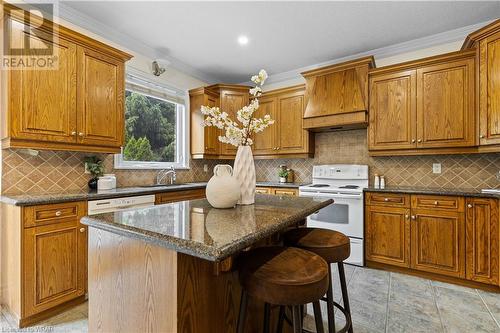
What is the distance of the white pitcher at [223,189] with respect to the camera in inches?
57.1

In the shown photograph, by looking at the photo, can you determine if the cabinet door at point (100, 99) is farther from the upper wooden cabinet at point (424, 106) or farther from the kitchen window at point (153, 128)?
the upper wooden cabinet at point (424, 106)

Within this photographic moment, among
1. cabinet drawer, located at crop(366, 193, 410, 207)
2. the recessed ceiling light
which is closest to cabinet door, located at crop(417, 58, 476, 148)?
cabinet drawer, located at crop(366, 193, 410, 207)

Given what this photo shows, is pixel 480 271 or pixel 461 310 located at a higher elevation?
pixel 480 271

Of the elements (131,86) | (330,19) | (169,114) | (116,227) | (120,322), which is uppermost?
(330,19)

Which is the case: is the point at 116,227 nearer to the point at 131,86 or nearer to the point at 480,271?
the point at 131,86

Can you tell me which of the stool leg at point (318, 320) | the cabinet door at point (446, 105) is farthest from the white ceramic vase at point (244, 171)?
the cabinet door at point (446, 105)

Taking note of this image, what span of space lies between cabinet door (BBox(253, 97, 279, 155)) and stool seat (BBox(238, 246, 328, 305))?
296cm

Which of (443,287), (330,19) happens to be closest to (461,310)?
(443,287)

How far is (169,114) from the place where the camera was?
391 cm

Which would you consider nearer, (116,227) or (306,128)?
(116,227)

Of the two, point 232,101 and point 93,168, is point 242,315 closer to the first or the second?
point 93,168

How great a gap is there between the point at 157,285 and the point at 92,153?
2.29 metres

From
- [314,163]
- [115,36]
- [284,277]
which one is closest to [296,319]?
[284,277]

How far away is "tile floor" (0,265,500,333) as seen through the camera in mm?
1866
